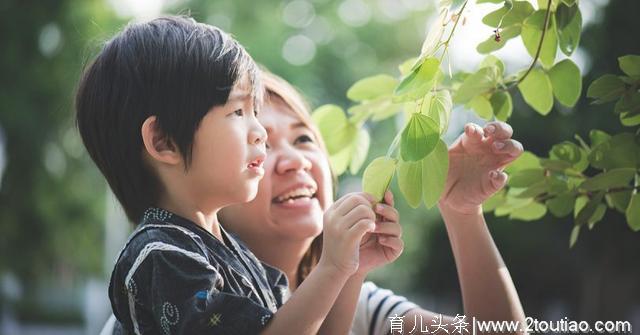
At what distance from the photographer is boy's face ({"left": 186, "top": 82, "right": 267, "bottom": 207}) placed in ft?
4.09

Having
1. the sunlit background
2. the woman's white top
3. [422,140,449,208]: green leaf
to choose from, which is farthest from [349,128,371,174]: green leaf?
the sunlit background

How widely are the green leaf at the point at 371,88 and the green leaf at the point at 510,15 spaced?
314mm

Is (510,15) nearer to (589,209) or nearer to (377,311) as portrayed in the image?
(589,209)

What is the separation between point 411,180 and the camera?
1.14 meters

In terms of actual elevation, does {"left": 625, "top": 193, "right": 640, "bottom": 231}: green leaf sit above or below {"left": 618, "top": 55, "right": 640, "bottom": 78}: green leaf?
below

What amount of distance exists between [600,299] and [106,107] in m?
8.63

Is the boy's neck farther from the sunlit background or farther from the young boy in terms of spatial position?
the sunlit background

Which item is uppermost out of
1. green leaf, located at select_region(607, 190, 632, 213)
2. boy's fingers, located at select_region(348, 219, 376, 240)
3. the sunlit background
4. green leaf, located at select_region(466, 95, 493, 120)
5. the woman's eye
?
the sunlit background

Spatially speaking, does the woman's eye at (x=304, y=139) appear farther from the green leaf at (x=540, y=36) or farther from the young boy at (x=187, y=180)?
the green leaf at (x=540, y=36)

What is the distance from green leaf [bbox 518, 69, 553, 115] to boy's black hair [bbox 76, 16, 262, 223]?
0.45 metres

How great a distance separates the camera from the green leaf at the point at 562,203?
4.68 feet

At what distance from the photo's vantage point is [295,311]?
1116 millimetres

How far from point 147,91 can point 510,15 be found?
1.85 feet

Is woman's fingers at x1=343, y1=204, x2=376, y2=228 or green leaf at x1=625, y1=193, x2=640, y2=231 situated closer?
woman's fingers at x1=343, y1=204, x2=376, y2=228
